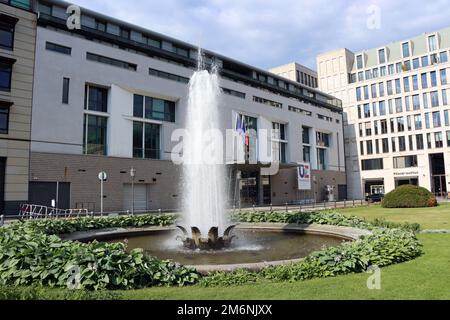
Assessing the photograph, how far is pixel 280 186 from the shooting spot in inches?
2249

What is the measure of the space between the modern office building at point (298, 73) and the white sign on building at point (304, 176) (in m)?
30.2

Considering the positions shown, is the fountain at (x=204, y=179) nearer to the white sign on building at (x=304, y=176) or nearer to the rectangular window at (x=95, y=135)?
the rectangular window at (x=95, y=135)

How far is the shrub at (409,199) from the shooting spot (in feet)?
115

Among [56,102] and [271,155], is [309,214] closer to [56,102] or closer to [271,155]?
[56,102]

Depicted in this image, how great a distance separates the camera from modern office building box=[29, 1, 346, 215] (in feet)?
108

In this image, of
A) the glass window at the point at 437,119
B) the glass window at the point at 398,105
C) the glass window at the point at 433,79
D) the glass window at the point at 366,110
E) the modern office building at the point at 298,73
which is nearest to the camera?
the glass window at the point at 437,119

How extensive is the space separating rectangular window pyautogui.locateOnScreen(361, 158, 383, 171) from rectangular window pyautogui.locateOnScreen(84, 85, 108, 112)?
5822 cm

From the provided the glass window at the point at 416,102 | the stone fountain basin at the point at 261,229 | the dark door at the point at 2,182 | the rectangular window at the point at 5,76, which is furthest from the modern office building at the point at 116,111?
the glass window at the point at 416,102

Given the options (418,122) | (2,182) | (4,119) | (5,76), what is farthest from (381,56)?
(2,182)

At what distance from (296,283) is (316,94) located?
67.2 m

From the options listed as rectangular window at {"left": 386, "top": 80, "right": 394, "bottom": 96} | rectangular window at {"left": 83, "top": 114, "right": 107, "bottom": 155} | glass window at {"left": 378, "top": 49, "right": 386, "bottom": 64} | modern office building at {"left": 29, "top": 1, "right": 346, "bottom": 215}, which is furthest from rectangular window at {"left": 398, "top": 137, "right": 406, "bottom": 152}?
rectangular window at {"left": 83, "top": 114, "right": 107, "bottom": 155}

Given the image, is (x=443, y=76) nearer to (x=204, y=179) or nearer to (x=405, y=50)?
(x=405, y=50)

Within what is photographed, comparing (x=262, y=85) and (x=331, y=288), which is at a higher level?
(x=262, y=85)
